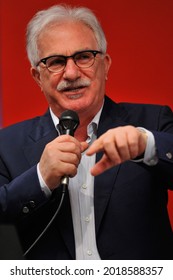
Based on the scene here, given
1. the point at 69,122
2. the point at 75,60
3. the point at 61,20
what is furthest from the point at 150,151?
the point at 61,20

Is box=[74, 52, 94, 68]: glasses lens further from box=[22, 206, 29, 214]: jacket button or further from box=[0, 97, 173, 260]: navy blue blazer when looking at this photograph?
box=[22, 206, 29, 214]: jacket button

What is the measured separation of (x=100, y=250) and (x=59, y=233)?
136mm

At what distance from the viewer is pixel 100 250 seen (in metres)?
1.45

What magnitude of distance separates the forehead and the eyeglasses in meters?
0.01

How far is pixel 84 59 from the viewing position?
5.23ft

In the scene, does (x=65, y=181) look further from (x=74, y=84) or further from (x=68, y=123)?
(x=74, y=84)

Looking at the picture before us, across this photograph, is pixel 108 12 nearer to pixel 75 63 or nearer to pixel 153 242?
pixel 75 63

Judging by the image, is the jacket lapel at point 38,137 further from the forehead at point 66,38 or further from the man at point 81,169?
the forehead at point 66,38

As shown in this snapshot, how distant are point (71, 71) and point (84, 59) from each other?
3.1 inches

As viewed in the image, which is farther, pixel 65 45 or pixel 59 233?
pixel 65 45

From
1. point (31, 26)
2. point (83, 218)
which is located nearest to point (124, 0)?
point (31, 26)

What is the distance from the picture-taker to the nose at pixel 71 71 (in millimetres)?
1542

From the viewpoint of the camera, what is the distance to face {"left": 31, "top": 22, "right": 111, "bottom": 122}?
1.56 meters

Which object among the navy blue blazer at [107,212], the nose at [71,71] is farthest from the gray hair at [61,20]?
the navy blue blazer at [107,212]
